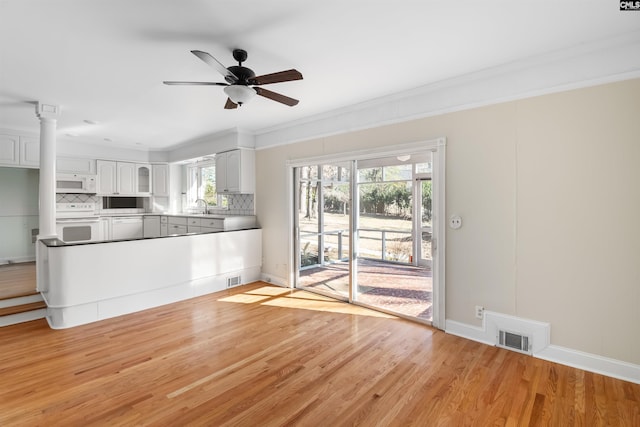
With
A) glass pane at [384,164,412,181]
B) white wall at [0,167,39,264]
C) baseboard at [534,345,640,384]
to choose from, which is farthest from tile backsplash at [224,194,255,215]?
baseboard at [534,345,640,384]

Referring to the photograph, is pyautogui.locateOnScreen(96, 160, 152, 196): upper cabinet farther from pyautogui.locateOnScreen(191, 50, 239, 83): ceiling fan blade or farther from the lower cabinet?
pyautogui.locateOnScreen(191, 50, 239, 83): ceiling fan blade

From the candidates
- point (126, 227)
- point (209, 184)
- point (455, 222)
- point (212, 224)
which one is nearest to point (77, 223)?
point (126, 227)

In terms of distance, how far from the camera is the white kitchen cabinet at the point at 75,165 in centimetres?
568

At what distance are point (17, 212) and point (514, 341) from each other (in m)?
7.71

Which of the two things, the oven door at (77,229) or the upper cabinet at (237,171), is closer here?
the upper cabinet at (237,171)

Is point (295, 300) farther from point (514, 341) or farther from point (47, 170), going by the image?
point (47, 170)

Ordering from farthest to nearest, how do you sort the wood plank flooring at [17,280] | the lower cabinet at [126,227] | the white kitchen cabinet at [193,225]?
the lower cabinet at [126,227] → the white kitchen cabinet at [193,225] → the wood plank flooring at [17,280]

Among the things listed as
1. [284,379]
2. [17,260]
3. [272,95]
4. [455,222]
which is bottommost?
[284,379]

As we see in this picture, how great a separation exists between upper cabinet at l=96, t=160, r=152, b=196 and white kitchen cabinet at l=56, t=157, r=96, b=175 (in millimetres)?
111

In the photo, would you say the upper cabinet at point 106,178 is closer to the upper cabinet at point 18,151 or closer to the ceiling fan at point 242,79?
the upper cabinet at point 18,151

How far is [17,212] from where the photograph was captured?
5508 millimetres

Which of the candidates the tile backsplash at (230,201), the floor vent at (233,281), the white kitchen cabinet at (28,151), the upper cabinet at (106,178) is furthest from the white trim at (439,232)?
the white kitchen cabinet at (28,151)

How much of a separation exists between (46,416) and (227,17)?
271 centimetres

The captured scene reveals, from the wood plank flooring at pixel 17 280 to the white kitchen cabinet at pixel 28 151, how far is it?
1699mm
